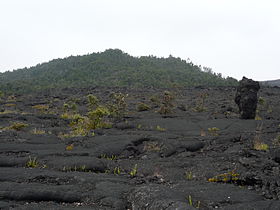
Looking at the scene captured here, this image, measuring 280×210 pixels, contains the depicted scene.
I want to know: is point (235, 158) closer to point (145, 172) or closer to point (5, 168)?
point (145, 172)

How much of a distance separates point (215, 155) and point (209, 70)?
92.4 meters

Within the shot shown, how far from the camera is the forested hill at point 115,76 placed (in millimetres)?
67375

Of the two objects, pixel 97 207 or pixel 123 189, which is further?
pixel 123 189

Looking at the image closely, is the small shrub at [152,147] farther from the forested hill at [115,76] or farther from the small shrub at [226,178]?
the forested hill at [115,76]

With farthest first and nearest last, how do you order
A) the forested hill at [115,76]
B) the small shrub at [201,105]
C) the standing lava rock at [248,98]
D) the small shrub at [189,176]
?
the forested hill at [115,76] → the small shrub at [201,105] → the standing lava rock at [248,98] → the small shrub at [189,176]

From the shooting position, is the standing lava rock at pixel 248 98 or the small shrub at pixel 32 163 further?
the standing lava rock at pixel 248 98

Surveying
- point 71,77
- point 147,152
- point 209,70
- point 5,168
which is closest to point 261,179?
point 147,152

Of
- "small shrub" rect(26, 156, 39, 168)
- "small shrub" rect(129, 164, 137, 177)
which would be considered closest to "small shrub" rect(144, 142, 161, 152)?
"small shrub" rect(129, 164, 137, 177)

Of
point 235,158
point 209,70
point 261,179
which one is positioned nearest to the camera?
point 261,179

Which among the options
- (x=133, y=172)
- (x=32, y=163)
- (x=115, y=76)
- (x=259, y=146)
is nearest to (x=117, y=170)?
(x=133, y=172)

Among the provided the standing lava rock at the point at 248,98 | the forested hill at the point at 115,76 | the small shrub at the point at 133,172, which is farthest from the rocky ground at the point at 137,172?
the forested hill at the point at 115,76

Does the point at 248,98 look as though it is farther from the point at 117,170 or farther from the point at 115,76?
the point at 115,76

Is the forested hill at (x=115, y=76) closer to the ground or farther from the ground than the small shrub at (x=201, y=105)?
farther from the ground

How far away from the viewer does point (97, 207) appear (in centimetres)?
659
